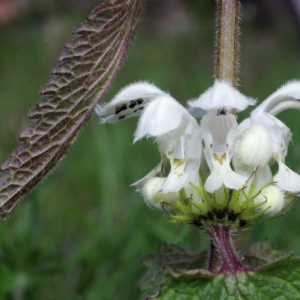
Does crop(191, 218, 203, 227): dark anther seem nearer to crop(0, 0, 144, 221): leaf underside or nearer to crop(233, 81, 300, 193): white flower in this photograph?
crop(233, 81, 300, 193): white flower

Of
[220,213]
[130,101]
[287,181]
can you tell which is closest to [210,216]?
[220,213]

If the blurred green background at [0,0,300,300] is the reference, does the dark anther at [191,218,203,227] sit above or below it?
below

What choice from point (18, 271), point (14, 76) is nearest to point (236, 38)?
point (18, 271)

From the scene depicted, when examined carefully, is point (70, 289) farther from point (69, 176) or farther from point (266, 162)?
point (69, 176)

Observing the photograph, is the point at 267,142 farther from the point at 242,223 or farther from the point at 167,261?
the point at 167,261

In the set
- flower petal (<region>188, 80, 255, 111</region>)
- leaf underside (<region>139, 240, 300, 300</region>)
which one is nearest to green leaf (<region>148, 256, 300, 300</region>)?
leaf underside (<region>139, 240, 300, 300</region>)

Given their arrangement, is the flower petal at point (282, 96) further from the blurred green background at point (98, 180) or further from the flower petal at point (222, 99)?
the blurred green background at point (98, 180)

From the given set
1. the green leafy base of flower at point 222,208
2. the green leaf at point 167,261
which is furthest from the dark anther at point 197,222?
the green leaf at point 167,261
